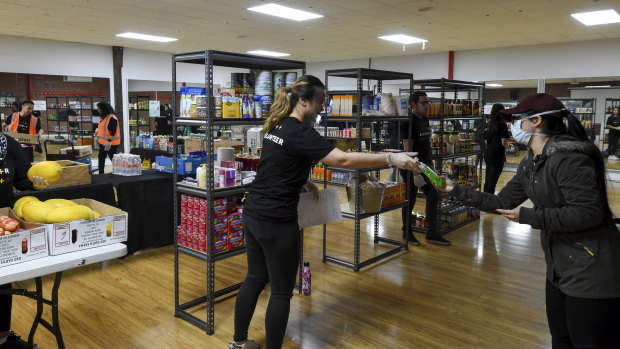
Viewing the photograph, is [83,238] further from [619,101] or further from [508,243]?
[619,101]

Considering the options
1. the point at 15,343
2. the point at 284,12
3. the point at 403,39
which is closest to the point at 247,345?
the point at 15,343

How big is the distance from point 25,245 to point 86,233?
24cm

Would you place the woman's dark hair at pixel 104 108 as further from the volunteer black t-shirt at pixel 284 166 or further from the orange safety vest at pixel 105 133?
the volunteer black t-shirt at pixel 284 166

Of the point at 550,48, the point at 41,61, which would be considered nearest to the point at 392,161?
the point at 550,48

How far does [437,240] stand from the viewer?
5.34 m

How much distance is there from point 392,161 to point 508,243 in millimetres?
3662

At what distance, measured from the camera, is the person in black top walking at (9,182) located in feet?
8.39

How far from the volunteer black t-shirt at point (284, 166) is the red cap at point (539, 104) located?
887 mm

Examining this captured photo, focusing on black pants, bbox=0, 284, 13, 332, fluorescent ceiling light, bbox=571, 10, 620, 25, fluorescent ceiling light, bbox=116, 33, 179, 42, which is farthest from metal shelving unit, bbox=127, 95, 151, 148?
black pants, bbox=0, 284, 13, 332

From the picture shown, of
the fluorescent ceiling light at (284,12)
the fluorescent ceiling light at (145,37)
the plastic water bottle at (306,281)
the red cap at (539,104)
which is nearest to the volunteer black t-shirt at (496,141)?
the fluorescent ceiling light at (284,12)

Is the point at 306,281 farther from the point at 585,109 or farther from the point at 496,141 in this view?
the point at 585,109

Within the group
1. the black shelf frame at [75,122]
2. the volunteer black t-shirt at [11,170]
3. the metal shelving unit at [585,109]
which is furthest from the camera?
the metal shelving unit at [585,109]

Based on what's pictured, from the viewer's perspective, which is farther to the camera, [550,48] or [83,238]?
[550,48]

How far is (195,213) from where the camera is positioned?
324 centimetres
